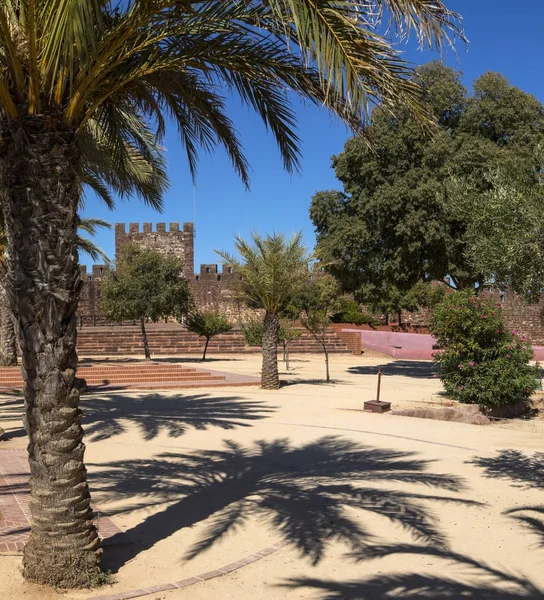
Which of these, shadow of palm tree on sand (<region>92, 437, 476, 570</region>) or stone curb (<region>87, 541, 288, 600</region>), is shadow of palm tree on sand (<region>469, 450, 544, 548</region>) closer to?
shadow of palm tree on sand (<region>92, 437, 476, 570</region>)

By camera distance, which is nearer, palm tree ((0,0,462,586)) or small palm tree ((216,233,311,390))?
palm tree ((0,0,462,586))

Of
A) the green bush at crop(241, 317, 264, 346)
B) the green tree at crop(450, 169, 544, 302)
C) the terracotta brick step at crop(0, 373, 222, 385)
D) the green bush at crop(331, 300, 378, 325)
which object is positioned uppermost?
the green tree at crop(450, 169, 544, 302)

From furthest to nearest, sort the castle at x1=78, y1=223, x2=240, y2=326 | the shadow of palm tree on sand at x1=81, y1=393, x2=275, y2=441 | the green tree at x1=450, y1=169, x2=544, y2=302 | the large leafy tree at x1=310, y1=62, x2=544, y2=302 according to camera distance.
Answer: the castle at x1=78, y1=223, x2=240, y2=326
the large leafy tree at x1=310, y1=62, x2=544, y2=302
the shadow of palm tree on sand at x1=81, y1=393, x2=275, y2=441
the green tree at x1=450, y1=169, x2=544, y2=302

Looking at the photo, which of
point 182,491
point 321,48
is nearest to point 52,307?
point 321,48

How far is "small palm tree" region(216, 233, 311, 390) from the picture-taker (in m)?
18.5

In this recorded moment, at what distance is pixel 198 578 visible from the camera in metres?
4.96

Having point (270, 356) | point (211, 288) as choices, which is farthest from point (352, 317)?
point (270, 356)

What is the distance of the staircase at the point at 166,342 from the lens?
32688 millimetres

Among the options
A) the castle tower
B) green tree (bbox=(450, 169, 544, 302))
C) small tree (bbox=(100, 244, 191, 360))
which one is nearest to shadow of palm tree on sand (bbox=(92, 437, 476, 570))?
green tree (bbox=(450, 169, 544, 302))

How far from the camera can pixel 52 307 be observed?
4.58m

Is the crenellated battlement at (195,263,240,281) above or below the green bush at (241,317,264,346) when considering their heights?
above

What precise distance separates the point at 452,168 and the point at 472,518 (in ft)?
55.0

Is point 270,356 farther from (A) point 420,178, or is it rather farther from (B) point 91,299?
(B) point 91,299

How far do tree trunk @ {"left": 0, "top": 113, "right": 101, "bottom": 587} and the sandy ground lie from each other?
0.32 metres
